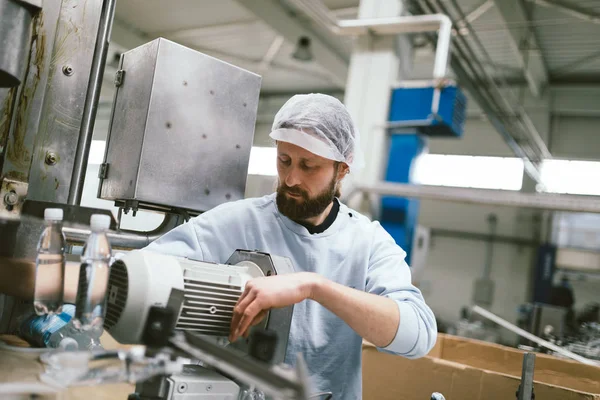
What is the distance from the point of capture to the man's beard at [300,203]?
1.33m

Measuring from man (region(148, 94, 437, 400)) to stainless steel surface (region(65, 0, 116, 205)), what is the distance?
0.34 metres

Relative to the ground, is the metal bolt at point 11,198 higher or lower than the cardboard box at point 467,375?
higher

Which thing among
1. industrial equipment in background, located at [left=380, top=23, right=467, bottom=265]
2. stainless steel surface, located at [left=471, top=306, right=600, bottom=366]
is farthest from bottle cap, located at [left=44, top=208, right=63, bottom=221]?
industrial equipment in background, located at [left=380, top=23, right=467, bottom=265]

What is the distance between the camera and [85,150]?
→ 1.40 m

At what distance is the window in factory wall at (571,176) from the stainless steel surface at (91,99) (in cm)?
696

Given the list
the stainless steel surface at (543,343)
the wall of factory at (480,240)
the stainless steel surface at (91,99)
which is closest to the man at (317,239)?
the stainless steel surface at (91,99)

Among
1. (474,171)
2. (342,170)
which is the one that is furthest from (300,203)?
(474,171)

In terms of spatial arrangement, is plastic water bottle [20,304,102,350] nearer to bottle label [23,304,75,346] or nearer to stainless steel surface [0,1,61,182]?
bottle label [23,304,75,346]

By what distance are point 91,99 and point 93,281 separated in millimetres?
685

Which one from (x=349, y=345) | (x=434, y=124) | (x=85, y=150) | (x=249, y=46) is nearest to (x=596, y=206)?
(x=434, y=124)

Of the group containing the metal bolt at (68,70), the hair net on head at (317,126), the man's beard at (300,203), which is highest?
the metal bolt at (68,70)

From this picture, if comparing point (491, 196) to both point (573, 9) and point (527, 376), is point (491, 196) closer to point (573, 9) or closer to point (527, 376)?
point (527, 376)

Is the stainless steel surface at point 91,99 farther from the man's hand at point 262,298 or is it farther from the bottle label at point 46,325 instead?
the man's hand at point 262,298

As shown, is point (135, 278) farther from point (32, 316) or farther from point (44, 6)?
point (44, 6)
